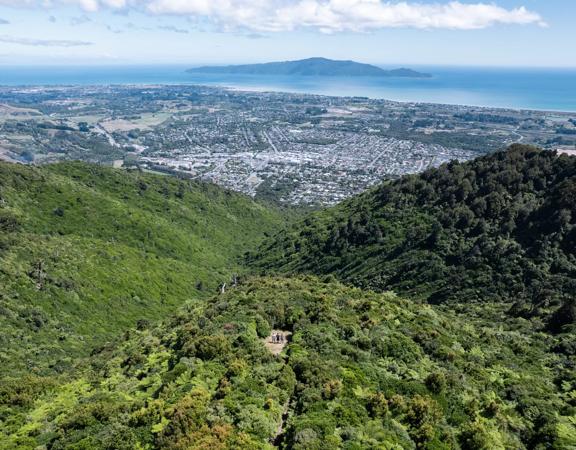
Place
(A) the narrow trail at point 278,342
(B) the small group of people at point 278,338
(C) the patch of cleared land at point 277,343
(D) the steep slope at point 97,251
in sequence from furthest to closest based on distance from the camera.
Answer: (D) the steep slope at point 97,251 → (B) the small group of people at point 278,338 → (C) the patch of cleared land at point 277,343 → (A) the narrow trail at point 278,342

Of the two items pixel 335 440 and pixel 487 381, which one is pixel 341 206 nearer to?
pixel 487 381

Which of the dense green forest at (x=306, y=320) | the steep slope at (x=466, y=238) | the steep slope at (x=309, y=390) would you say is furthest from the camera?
the steep slope at (x=466, y=238)

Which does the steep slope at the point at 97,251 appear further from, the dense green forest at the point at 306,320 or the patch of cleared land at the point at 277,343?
the patch of cleared land at the point at 277,343

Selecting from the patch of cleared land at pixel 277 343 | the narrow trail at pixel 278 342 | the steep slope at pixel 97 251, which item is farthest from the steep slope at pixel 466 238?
the narrow trail at pixel 278 342

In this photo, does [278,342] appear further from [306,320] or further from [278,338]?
[306,320]

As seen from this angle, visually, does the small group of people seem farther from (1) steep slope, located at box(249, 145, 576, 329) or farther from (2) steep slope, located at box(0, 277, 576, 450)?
(1) steep slope, located at box(249, 145, 576, 329)

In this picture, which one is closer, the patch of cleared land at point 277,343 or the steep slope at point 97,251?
the patch of cleared land at point 277,343
